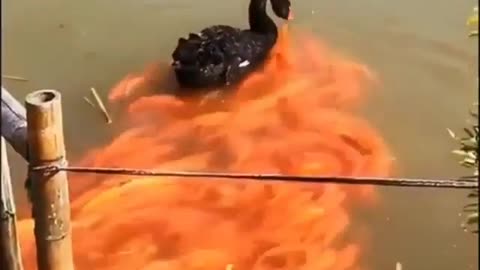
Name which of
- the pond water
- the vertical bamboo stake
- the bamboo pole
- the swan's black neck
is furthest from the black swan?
the vertical bamboo stake

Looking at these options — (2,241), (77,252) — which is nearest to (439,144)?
(77,252)

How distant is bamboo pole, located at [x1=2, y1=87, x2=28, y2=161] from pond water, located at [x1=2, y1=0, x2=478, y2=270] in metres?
0.85

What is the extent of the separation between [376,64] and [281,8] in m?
0.41

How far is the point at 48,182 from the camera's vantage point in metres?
1.75

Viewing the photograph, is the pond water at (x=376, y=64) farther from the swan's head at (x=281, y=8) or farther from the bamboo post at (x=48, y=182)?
the bamboo post at (x=48, y=182)

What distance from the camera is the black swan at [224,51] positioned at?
3123mm

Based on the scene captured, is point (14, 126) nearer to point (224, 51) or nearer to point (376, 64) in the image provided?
point (224, 51)

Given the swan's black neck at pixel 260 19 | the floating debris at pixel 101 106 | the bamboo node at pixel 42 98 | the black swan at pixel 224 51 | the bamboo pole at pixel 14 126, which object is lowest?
the floating debris at pixel 101 106

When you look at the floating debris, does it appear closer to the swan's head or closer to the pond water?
the pond water

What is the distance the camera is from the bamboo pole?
1801mm

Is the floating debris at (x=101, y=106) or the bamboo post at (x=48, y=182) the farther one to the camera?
the floating debris at (x=101, y=106)

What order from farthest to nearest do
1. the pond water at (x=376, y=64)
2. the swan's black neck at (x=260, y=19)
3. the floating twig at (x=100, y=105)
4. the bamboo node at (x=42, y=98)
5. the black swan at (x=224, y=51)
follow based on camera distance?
1. the swan's black neck at (x=260, y=19)
2. the black swan at (x=224, y=51)
3. the floating twig at (x=100, y=105)
4. the pond water at (x=376, y=64)
5. the bamboo node at (x=42, y=98)

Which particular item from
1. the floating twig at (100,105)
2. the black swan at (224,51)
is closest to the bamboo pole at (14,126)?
the floating twig at (100,105)

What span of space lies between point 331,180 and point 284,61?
1770 millimetres
